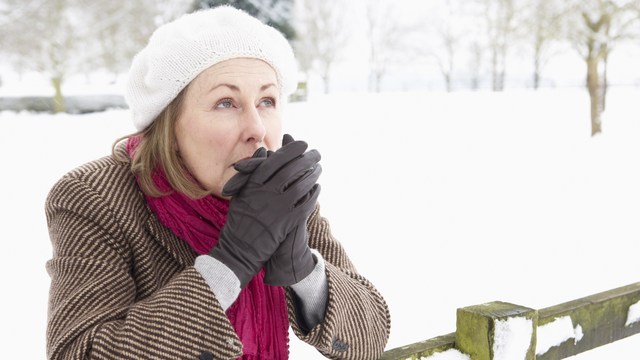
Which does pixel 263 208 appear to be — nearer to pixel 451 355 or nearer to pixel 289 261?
pixel 289 261

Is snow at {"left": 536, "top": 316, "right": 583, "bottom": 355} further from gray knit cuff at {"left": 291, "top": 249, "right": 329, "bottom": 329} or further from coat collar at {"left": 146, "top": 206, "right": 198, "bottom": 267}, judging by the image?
coat collar at {"left": 146, "top": 206, "right": 198, "bottom": 267}

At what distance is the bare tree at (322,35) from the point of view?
33.2m

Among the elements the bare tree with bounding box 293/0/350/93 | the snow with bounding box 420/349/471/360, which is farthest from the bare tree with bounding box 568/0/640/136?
the bare tree with bounding box 293/0/350/93

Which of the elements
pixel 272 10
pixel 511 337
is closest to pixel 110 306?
pixel 511 337

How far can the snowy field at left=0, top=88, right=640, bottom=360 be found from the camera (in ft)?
15.8

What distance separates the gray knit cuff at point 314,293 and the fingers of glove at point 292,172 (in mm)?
242

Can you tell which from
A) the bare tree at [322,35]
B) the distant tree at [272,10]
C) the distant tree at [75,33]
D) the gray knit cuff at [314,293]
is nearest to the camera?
the gray knit cuff at [314,293]

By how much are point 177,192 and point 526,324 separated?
37.7 inches

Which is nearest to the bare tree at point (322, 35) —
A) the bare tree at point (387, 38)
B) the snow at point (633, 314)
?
the bare tree at point (387, 38)

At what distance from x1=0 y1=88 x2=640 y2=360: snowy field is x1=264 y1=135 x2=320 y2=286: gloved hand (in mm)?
2473

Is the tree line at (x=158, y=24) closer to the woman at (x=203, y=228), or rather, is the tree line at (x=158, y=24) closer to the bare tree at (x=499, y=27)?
the bare tree at (x=499, y=27)

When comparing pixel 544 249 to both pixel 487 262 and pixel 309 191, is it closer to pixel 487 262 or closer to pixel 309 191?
pixel 487 262

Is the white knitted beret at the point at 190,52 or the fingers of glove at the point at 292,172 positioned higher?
the white knitted beret at the point at 190,52

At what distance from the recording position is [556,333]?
1.69m
